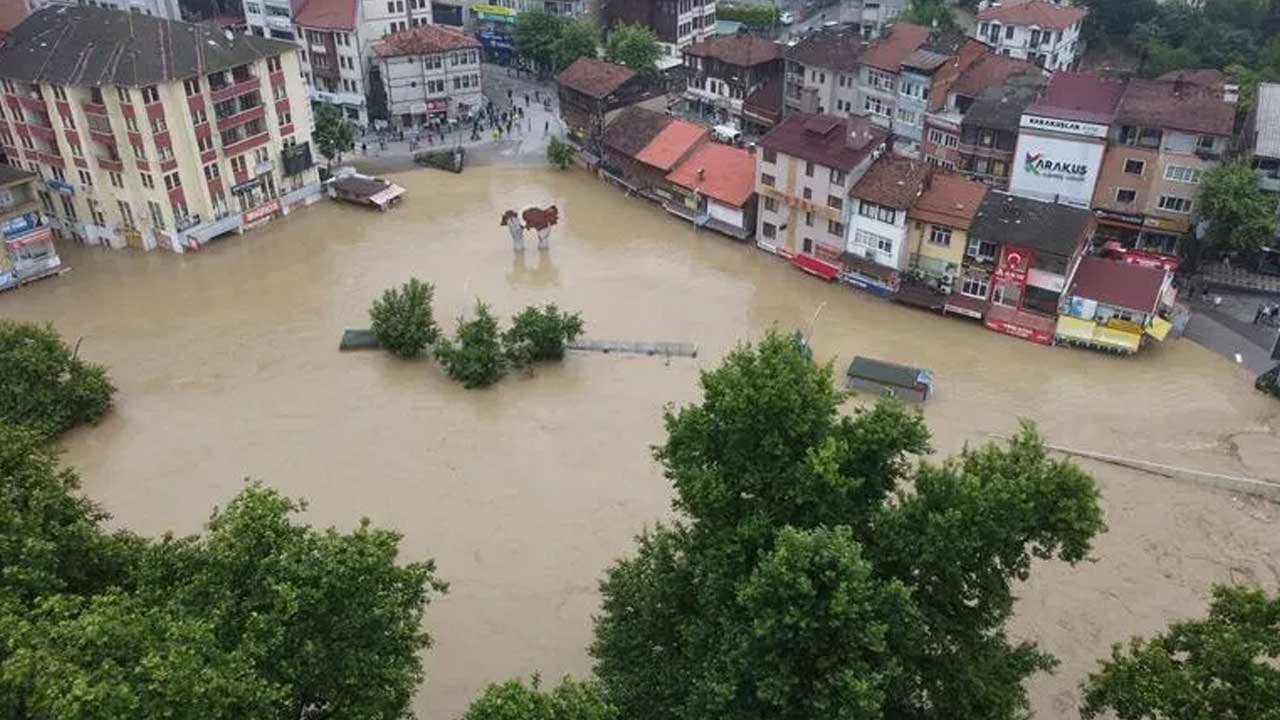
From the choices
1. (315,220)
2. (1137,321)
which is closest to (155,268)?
(315,220)

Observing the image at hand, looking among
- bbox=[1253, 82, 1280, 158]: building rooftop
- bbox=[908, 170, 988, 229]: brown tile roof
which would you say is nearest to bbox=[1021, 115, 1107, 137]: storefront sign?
bbox=[908, 170, 988, 229]: brown tile roof

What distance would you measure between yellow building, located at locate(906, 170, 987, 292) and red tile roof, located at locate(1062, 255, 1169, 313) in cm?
573

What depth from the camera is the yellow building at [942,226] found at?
4834 cm

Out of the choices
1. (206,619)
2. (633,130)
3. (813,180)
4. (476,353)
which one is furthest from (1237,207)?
(206,619)

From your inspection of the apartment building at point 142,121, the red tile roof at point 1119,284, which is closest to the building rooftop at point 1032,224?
the red tile roof at point 1119,284

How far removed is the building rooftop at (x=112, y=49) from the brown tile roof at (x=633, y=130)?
2237 centimetres

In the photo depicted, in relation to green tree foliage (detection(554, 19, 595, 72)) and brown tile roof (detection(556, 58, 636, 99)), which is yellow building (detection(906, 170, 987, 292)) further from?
A: green tree foliage (detection(554, 19, 595, 72))

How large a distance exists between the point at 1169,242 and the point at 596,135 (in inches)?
1463

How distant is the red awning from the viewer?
53.0 metres

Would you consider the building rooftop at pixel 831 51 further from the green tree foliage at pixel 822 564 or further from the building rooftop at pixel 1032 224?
the green tree foliage at pixel 822 564

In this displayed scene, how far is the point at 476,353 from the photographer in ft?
142

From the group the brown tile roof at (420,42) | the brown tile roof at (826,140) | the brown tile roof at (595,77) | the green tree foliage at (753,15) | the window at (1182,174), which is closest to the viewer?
the brown tile roof at (826,140)

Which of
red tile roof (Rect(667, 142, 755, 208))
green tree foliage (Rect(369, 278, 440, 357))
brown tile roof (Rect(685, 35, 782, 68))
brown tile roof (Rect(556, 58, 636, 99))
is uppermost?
brown tile roof (Rect(685, 35, 782, 68))

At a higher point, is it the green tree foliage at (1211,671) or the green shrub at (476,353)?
the green tree foliage at (1211,671)
